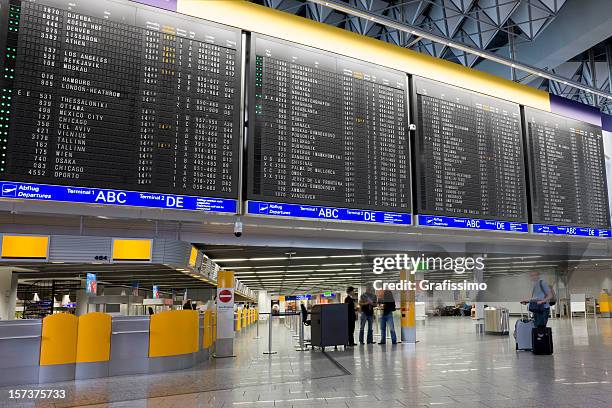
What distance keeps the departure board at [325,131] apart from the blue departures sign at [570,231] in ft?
11.0

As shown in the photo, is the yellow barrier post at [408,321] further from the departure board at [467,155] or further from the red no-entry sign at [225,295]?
the red no-entry sign at [225,295]

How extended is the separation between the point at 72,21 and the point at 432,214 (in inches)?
262

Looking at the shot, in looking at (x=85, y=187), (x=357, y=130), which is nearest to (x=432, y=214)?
(x=357, y=130)

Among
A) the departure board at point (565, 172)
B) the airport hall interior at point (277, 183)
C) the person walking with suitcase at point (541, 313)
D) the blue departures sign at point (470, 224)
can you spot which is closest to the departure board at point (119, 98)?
the airport hall interior at point (277, 183)

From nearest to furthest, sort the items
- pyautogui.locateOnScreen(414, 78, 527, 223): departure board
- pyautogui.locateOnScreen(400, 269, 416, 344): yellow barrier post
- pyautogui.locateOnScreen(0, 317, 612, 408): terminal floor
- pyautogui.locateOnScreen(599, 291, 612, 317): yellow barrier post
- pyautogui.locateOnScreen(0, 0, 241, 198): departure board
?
pyautogui.locateOnScreen(0, 317, 612, 408): terminal floor < pyautogui.locateOnScreen(0, 0, 241, 198): departure board < pyautogui.locateOnScreen(414, 78, 527, 223): departure board < pyautogui.locateOnScreen(400, 269, 416, 344): yellow barrier post < pyautogui.locateOnScreen(599, 291, 612, 317): yellow barrier post

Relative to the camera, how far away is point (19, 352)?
20.8 ft

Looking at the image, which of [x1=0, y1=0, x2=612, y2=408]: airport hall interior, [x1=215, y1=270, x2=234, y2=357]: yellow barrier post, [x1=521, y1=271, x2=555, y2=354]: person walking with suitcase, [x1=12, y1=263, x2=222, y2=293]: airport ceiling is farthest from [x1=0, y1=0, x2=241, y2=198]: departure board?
[x1=521, y1=271, x2=555, y2=354]: person walking with suitcase

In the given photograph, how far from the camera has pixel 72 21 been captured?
6766mm

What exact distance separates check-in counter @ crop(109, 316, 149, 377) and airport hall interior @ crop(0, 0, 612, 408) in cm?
3

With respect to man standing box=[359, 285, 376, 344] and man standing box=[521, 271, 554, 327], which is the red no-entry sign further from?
man standing box=[521, 271, 554, 327]

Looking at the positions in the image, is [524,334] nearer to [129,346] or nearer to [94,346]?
[129,346]

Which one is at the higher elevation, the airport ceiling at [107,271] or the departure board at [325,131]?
the departure board at [325,131]

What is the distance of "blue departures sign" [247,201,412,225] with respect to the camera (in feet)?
24.4

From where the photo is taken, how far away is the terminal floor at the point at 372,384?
455 cm
